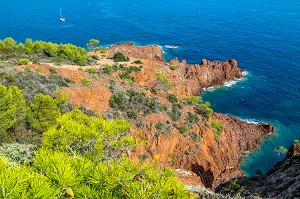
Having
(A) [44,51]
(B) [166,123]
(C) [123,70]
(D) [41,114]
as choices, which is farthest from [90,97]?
(A) [44,51]

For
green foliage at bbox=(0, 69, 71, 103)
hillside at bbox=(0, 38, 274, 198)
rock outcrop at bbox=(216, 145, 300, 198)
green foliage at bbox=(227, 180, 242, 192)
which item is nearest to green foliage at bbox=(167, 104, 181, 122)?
hillside at bbox=(0, 38, 274, 198)

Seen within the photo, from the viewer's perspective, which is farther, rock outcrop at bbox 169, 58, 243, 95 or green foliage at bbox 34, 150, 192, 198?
rock outcrop at bbox 169, 58, 243, 95

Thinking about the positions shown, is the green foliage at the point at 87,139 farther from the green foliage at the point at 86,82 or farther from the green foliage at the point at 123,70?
the green foliage at the point at 123,70

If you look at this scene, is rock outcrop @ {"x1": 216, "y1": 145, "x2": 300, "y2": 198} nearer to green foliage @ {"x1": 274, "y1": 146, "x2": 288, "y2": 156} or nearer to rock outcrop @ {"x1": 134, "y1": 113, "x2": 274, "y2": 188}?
rock outcrop @ {"x1": 134, "y1": 113, "x2": 274, "y2": 188}

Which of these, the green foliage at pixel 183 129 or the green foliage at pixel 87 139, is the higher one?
the green foliage at pixel 87 139

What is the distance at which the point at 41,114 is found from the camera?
28.7m

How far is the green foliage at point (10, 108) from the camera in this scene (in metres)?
25.6

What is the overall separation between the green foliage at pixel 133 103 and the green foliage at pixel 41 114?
12.6m

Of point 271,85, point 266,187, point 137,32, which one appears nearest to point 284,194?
point 266,187

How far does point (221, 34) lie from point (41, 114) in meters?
109

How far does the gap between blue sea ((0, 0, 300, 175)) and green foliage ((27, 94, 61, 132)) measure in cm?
3956

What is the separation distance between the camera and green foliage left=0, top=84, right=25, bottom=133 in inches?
1009

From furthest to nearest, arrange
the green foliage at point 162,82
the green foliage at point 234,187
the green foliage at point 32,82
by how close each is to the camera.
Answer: the green foliage at point 162,82, the green foliage at point 32,82, the green foliage at point 234,187

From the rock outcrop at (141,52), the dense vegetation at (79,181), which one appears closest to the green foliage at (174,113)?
the dense vegetation at (79,181)
